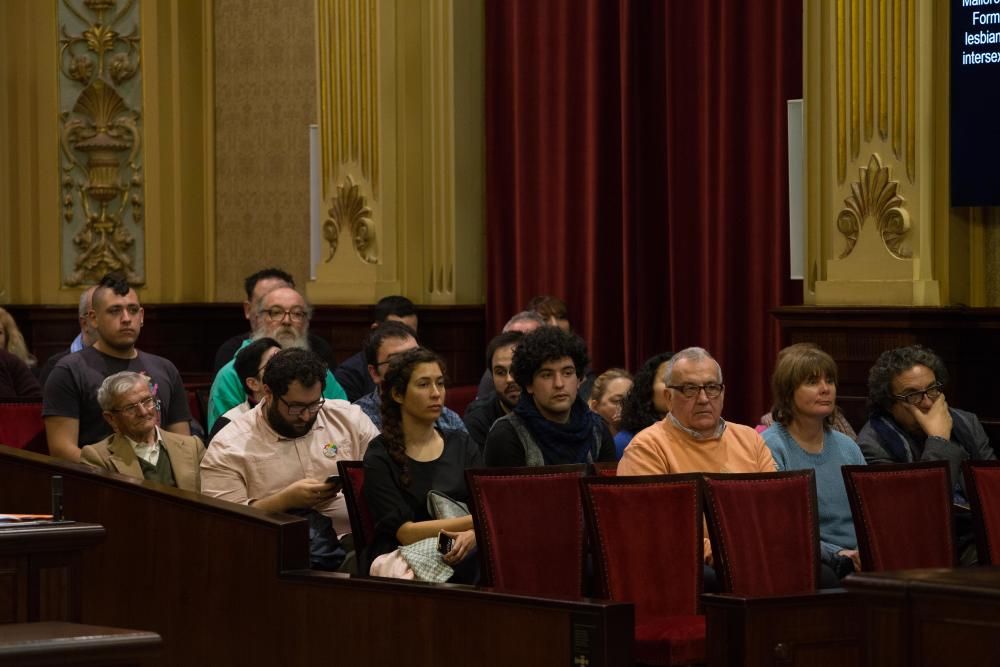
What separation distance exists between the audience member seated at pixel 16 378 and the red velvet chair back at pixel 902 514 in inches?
152

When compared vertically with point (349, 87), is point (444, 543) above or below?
below

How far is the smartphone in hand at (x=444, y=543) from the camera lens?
479 centimetres

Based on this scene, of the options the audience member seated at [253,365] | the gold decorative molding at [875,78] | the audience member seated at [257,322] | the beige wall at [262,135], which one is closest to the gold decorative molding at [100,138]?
the beige wall at [262,135]

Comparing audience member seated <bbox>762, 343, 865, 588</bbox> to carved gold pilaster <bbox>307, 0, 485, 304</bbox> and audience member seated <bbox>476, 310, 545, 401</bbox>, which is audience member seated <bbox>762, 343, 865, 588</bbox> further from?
carved gold pilaster <bbox>307, 0, 485, 304</bbox>

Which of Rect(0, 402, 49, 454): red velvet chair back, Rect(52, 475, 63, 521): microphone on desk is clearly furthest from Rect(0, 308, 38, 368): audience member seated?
Rect(52, 475, 63, 521): microphone on desk

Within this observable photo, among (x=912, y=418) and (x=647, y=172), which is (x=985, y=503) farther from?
(x=647, y=172)

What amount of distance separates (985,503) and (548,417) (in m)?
1.29

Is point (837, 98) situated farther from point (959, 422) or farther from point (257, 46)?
point (257, 46)

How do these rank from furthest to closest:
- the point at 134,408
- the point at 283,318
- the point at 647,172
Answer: the point at 647,172, the point at 283,318, the point at 134,408

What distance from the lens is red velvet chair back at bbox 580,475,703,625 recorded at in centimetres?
453

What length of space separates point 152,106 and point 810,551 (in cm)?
642

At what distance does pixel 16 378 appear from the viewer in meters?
7.34

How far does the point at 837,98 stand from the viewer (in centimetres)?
701

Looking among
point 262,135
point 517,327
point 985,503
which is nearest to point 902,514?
point 985,503
